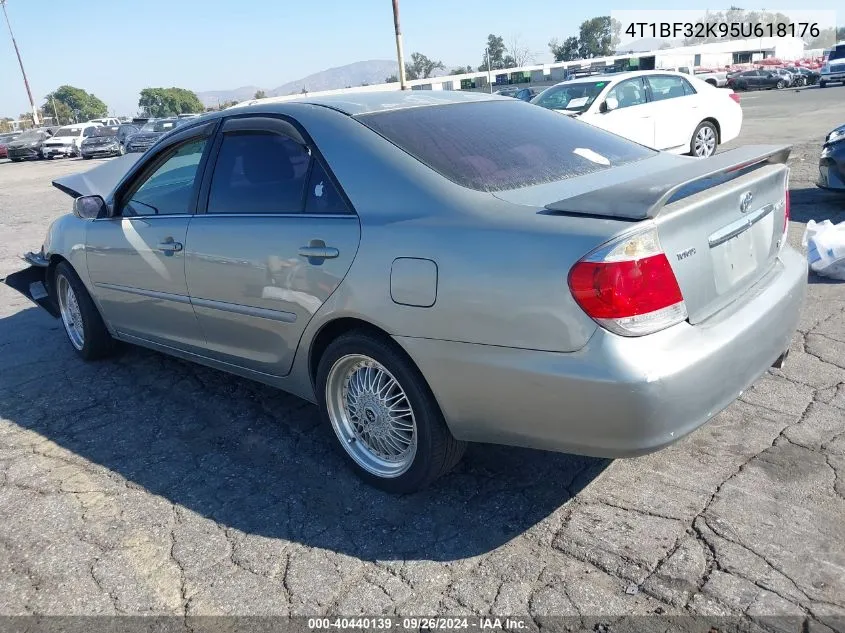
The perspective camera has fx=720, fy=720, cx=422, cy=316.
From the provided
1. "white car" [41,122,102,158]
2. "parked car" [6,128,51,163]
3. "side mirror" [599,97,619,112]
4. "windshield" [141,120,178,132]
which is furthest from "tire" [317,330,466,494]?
"parked car" [6,128,51,163]

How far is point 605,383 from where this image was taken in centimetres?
229

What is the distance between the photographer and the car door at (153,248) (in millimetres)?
3789

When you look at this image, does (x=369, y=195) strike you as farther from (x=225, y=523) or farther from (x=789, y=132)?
(x=789, y=132)

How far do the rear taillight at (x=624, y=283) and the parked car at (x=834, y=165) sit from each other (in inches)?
229

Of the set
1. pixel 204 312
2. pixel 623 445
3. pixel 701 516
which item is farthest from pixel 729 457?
pixel 204 312

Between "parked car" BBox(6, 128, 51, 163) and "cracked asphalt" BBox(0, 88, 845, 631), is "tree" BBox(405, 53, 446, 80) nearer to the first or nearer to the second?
"parked car" BBox(6, 128, 51, 163)

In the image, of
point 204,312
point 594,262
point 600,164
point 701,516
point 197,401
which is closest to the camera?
point 594,262

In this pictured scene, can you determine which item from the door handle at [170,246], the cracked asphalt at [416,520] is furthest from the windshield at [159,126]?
the cracked asphalt at [416,520]

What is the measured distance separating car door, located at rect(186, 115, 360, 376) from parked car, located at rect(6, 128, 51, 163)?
35782mm

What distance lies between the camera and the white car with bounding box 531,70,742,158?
10773 millimetres

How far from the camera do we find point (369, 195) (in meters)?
2.90

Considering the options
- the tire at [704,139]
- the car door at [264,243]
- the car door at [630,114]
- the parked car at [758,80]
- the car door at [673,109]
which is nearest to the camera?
the car door at [264,243]

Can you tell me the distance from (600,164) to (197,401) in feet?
8.57

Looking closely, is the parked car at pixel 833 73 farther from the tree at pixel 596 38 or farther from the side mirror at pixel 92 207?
the tree at pixel 596 38
